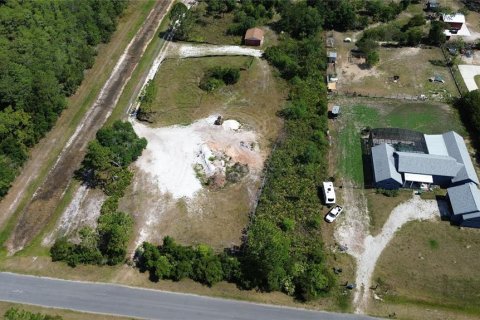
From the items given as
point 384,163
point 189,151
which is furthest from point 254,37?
point 384,163

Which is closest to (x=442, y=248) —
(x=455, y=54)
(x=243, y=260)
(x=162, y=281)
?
(x=243, y=260)

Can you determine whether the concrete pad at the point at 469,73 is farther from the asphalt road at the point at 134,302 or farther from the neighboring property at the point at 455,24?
the asphalt road at the point at 134,302

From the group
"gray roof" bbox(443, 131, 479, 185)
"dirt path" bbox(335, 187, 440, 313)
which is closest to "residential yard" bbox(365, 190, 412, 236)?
"dirt path" bbox(335, 187, 440, 313)

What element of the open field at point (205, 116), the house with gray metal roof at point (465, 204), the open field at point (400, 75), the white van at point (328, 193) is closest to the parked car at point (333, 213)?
the white van at point (328, 193)

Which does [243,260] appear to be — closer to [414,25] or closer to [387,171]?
[387,171]

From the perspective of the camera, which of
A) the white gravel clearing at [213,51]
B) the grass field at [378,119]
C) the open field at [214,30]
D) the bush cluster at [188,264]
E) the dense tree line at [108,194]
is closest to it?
the bush cluster at [188,264]

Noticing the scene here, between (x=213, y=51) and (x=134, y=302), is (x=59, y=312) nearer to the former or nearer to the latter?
(x=134, y=302)
